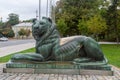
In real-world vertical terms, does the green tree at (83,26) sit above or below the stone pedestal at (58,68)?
above

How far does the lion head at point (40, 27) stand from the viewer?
10141mm

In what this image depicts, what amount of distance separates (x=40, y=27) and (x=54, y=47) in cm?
81

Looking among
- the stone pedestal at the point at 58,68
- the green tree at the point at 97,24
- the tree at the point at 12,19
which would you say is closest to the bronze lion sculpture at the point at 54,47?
the stone pedestal at the point at 58,68

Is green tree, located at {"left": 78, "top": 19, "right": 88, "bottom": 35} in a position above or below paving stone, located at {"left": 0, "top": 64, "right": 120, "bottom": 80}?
above

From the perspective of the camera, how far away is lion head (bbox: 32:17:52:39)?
1014 cm

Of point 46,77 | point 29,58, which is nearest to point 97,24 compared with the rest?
point 29,58

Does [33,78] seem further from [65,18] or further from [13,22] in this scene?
[13,22]

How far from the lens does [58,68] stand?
394 inches

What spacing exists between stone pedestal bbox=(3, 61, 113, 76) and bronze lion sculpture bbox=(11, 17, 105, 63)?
0.20 m

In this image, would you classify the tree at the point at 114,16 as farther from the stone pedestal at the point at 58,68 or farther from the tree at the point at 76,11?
the stone pedestal at the point at 58,68

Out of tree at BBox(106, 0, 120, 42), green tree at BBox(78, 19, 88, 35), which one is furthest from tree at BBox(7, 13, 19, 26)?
tree at BBox(106, 0, 120, 42)

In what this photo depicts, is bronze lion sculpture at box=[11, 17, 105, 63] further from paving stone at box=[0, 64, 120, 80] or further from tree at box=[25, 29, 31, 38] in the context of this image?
tree at box=[25, 29, 31, 38]

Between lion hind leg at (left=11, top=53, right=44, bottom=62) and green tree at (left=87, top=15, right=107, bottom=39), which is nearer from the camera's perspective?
lion hind leg at (left=11, top=53, right=44, bottom=62)

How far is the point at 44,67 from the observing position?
10.1 meters
